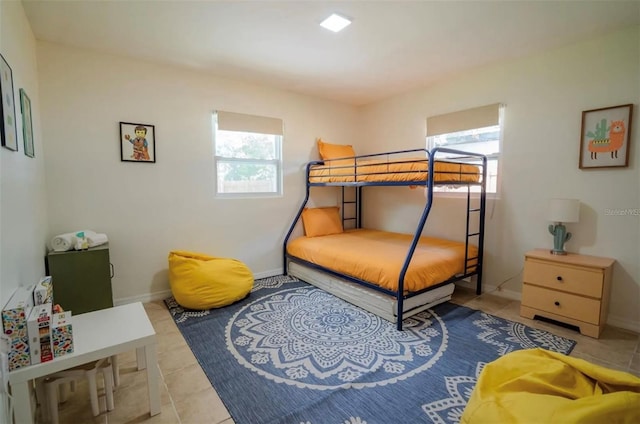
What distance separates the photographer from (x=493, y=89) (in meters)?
3.13

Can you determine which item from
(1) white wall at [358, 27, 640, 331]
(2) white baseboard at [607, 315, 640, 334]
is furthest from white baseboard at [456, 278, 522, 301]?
(2) white baseboard at [607, 315, 640, 334]

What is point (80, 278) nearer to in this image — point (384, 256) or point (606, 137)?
point (384, 256)

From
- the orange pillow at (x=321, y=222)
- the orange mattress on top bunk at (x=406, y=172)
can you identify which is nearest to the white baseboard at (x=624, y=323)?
the orange mattress on top bunk at (x=406, y=172)

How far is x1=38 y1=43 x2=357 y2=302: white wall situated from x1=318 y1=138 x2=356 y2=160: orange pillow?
0.49m

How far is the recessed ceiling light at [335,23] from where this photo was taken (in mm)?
2205

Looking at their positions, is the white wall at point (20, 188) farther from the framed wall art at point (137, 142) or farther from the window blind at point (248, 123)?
the window blind at point (248, 123)

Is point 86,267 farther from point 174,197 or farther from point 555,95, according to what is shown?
point 555,95

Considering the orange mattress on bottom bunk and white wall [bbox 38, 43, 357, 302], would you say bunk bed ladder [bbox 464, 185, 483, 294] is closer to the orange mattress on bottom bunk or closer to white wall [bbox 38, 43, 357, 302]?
the orange mattress on bottom bunk

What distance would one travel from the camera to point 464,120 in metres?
3.34

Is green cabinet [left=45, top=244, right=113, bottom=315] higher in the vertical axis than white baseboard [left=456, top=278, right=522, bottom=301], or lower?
higher

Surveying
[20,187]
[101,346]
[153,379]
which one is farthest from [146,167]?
[153,379]

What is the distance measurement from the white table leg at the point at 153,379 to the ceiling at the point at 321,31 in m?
2.19

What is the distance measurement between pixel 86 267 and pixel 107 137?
1.22 m

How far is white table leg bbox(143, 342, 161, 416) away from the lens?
1.52m
